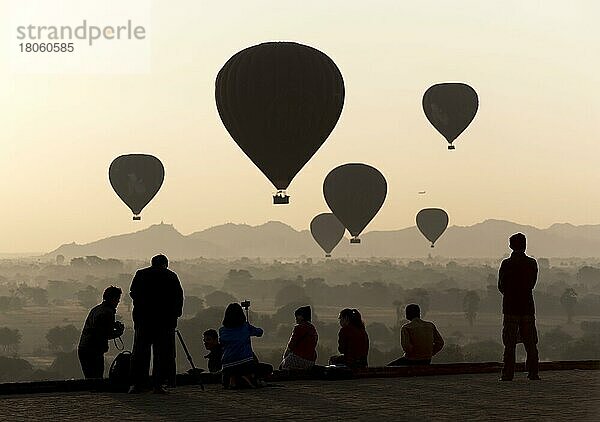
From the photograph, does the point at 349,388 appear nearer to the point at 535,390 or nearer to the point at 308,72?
the point at 535,390

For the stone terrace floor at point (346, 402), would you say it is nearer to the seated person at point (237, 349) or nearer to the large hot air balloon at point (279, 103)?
the seated person at point (237, 349)

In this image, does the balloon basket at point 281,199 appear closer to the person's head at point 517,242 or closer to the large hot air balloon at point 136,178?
the large hot air balloon at point 136,178

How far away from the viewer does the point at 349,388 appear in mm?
22000

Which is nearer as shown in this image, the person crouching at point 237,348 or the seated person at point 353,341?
the person crouching at point 237,348

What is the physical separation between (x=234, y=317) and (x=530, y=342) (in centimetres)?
512

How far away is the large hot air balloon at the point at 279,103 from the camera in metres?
62.2

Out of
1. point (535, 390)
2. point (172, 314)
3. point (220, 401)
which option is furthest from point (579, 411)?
point (172, 314)

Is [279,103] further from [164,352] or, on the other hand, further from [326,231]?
[326,231]

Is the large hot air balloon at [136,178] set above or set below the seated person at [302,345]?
above

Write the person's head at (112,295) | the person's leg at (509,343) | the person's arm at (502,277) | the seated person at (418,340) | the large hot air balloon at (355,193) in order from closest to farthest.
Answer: the person's head at (112,295) < the person's arm at (502,277) < the person's leg at (509,343) < the seated person at (418,340) < the large hot air balloon at (355,193)

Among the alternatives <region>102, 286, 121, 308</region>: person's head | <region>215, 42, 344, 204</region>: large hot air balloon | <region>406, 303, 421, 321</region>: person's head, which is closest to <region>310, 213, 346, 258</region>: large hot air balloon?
<region>215, 42, 344, 204</region>: large hot air balloon

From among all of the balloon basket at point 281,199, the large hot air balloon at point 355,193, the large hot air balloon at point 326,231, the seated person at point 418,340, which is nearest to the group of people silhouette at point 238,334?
the seated person at point 418,340

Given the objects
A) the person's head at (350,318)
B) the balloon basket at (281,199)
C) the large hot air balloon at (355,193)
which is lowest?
the person's head at (350,318)

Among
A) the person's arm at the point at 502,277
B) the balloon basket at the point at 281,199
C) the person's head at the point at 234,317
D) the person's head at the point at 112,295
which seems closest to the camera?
the person's head at the point at 234,317
